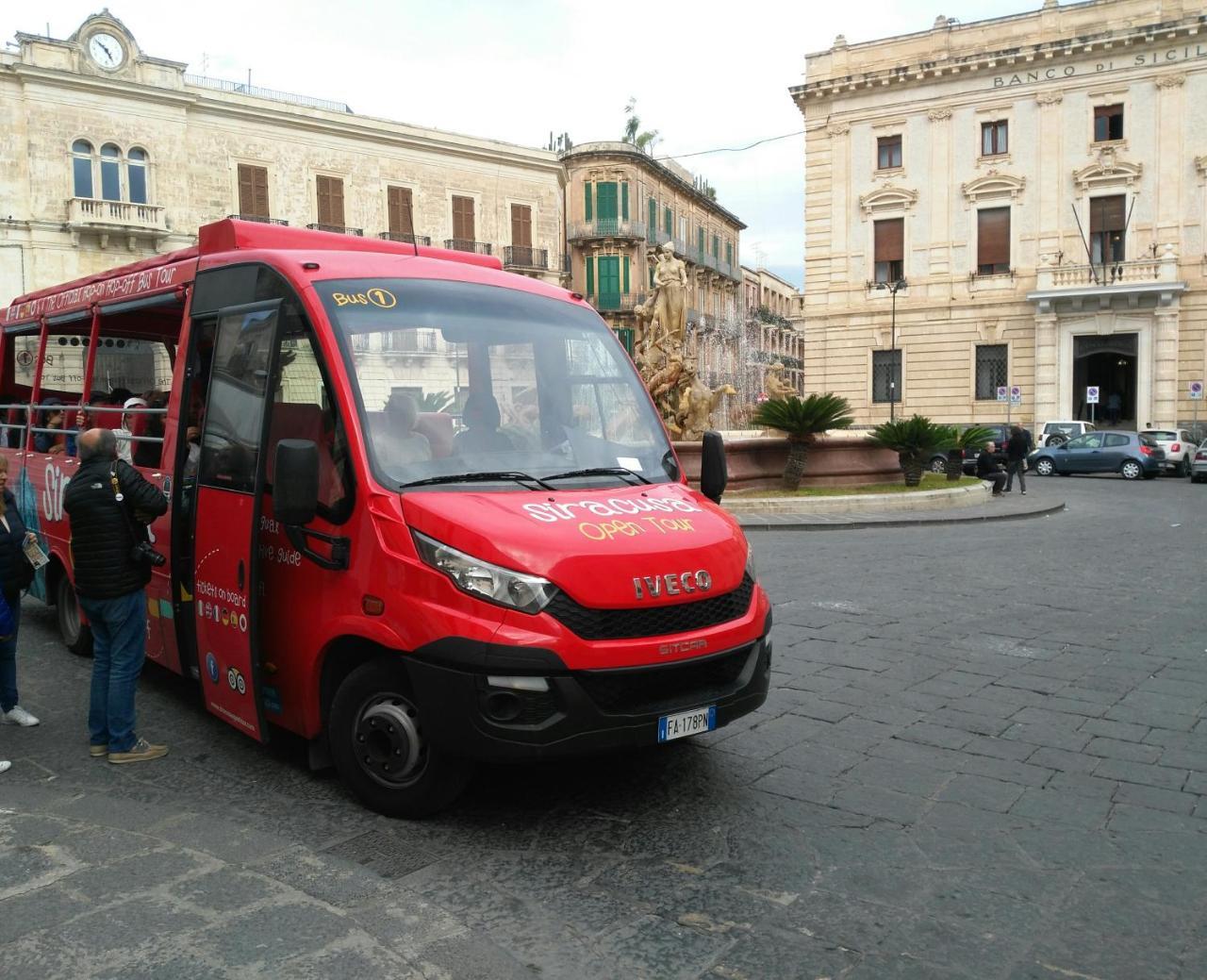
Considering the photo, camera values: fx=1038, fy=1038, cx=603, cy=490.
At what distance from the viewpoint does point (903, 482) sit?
19922 mm

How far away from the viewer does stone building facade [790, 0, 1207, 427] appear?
3728cm

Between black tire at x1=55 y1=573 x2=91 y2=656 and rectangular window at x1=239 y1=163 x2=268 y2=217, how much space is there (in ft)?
A: 107

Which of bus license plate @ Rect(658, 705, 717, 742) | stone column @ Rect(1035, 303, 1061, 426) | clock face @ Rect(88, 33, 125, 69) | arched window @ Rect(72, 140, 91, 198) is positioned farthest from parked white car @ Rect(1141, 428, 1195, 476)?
clock face @ Rect(88, 33, 125, 69)

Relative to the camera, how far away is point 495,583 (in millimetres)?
4023

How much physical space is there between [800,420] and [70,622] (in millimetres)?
12787

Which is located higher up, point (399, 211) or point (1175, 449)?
point (399, 211)

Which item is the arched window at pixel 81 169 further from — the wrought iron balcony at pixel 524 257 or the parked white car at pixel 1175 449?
the parked white car at pixel 1175 449

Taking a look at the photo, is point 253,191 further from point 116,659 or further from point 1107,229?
point 116,659

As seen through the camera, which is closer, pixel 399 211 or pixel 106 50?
pixel 106 50

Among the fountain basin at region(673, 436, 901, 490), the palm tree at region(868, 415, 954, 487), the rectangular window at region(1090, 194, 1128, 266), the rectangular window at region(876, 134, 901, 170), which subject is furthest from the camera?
the rectangular window at region(876, 134, 901, 170)

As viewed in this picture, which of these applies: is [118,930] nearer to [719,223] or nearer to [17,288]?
[17,288]

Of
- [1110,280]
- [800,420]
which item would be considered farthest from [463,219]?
[800,420]

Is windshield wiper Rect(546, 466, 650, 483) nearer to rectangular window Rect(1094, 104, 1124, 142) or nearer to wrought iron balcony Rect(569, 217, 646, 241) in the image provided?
rectangular window Rect(1094, 104, 1124, 142)

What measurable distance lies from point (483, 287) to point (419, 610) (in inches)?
75.4
